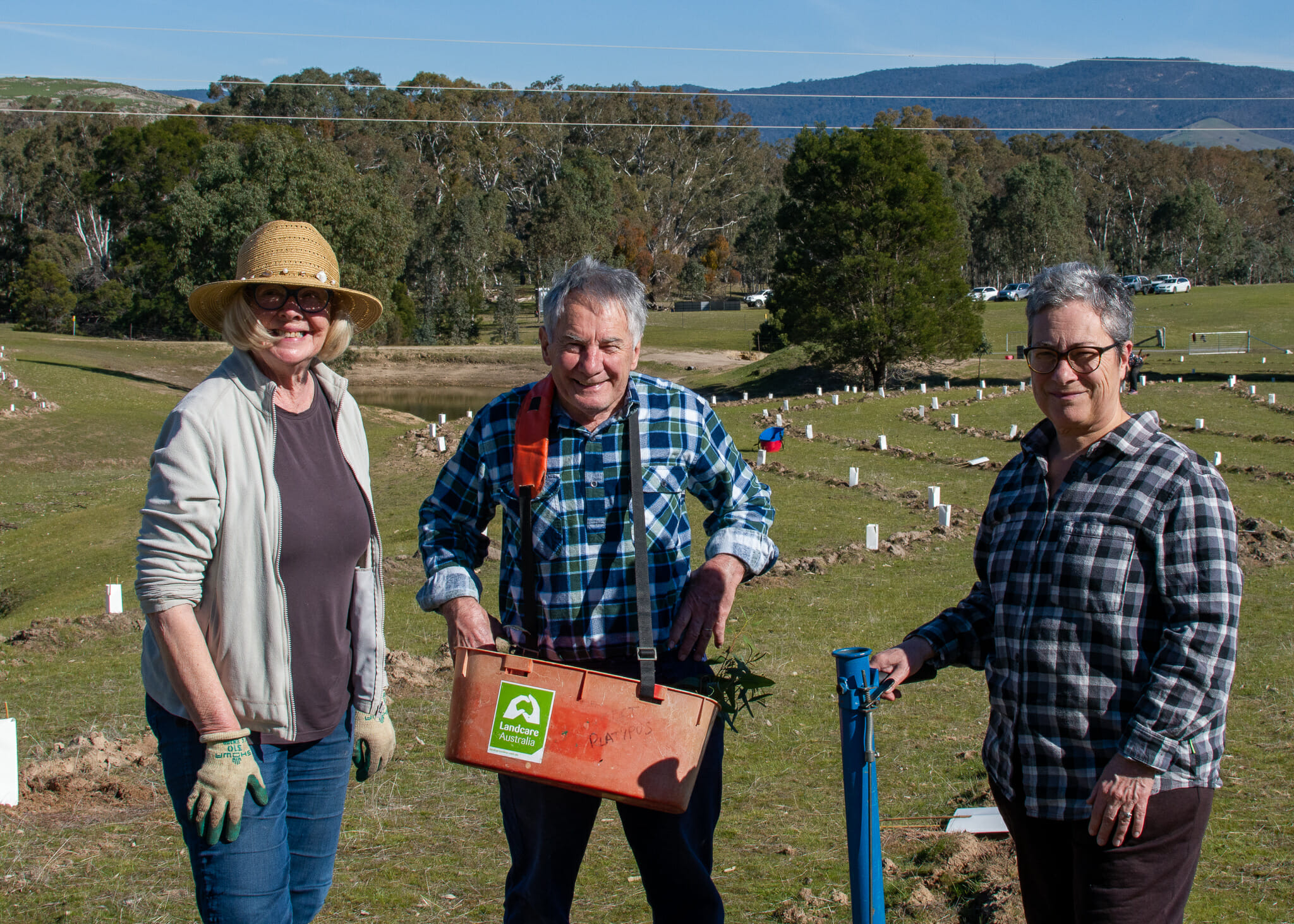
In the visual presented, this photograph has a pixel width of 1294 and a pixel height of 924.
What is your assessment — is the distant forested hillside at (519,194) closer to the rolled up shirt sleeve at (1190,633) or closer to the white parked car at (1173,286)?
the white parked car at (1173,286)

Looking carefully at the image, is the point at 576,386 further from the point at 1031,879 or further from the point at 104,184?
the point at 104,184

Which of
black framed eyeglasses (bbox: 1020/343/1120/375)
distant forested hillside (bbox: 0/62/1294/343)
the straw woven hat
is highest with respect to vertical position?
distant forested hillside (bbox: 0/62/1294/343)

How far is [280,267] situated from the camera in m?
3.10

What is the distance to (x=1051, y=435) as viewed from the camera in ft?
9.77

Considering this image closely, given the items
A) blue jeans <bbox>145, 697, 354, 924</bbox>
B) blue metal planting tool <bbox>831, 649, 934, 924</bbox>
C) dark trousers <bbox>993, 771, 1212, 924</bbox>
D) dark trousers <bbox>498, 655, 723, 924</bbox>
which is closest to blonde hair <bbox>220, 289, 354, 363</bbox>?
blue jeans <bbox>145, 697, 354, 924</bbox>

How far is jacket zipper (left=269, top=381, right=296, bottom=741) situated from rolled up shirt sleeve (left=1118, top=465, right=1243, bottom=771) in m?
2.02

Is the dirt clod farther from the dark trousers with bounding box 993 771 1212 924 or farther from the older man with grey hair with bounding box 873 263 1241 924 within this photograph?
the dark trousers with bounding box 993 771 1212 924

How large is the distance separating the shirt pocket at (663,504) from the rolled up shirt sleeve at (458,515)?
486 mm

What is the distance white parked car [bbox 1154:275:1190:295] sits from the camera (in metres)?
72.4

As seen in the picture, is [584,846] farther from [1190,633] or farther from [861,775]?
[1190,633]

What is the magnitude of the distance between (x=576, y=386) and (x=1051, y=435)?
1259 millimetres

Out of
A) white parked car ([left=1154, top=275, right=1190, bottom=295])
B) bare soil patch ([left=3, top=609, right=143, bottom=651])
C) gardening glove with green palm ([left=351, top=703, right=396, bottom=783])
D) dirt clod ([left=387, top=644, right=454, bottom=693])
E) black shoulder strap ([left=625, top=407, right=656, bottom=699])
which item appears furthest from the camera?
white parked car ([left=1154, top=275, right=1190, bottom=295])

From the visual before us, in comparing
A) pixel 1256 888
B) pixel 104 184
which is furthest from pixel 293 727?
pixel 104 184

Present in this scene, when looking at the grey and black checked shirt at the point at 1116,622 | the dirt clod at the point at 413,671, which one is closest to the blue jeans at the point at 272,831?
the grey and black checked shirt at the point at 1116,622
